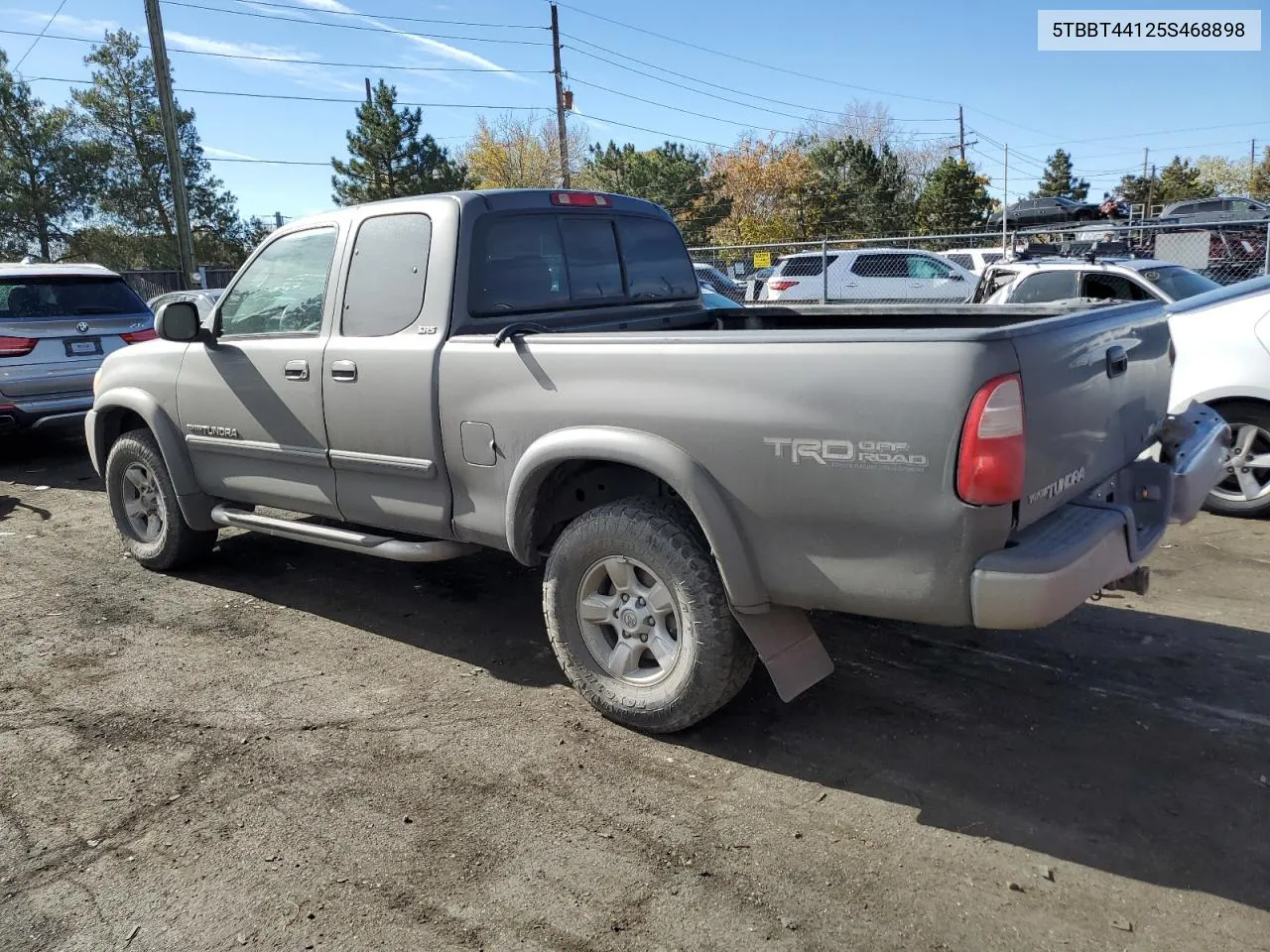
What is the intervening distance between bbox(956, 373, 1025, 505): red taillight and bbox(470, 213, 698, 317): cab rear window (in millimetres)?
2250

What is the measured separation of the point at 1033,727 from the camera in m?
3.61

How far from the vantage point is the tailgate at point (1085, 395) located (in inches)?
113

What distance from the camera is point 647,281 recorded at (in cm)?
498

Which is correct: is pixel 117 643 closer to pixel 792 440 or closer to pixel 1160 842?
pixel 792 440

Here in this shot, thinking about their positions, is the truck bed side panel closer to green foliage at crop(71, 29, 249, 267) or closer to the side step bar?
the side step bar

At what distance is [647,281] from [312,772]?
2851mm

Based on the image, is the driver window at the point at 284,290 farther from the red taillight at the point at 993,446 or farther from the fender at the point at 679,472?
the red taillight at the point at 993,446

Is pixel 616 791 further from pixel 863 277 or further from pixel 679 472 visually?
pixel 863 277

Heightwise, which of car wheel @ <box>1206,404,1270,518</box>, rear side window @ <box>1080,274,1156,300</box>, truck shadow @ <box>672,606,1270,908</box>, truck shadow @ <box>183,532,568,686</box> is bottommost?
truck shadow @ <box>672,606,1270,908</box>

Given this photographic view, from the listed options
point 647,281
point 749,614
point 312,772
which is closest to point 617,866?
point 749,614

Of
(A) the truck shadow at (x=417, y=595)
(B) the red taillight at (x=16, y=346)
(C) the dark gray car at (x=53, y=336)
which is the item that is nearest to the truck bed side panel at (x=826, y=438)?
(A) the truck shadow at (x=417, y=595)

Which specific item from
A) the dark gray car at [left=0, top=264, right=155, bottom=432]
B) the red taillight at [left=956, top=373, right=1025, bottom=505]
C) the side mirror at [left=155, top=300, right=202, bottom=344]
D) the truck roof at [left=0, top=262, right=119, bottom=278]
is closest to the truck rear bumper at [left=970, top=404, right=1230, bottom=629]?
the red taillight at [left=956, top=373, right=1025, bottom=505]

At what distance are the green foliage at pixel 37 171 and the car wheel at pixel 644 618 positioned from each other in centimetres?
4671

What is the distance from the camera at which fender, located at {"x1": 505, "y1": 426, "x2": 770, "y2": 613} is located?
10.4ft
